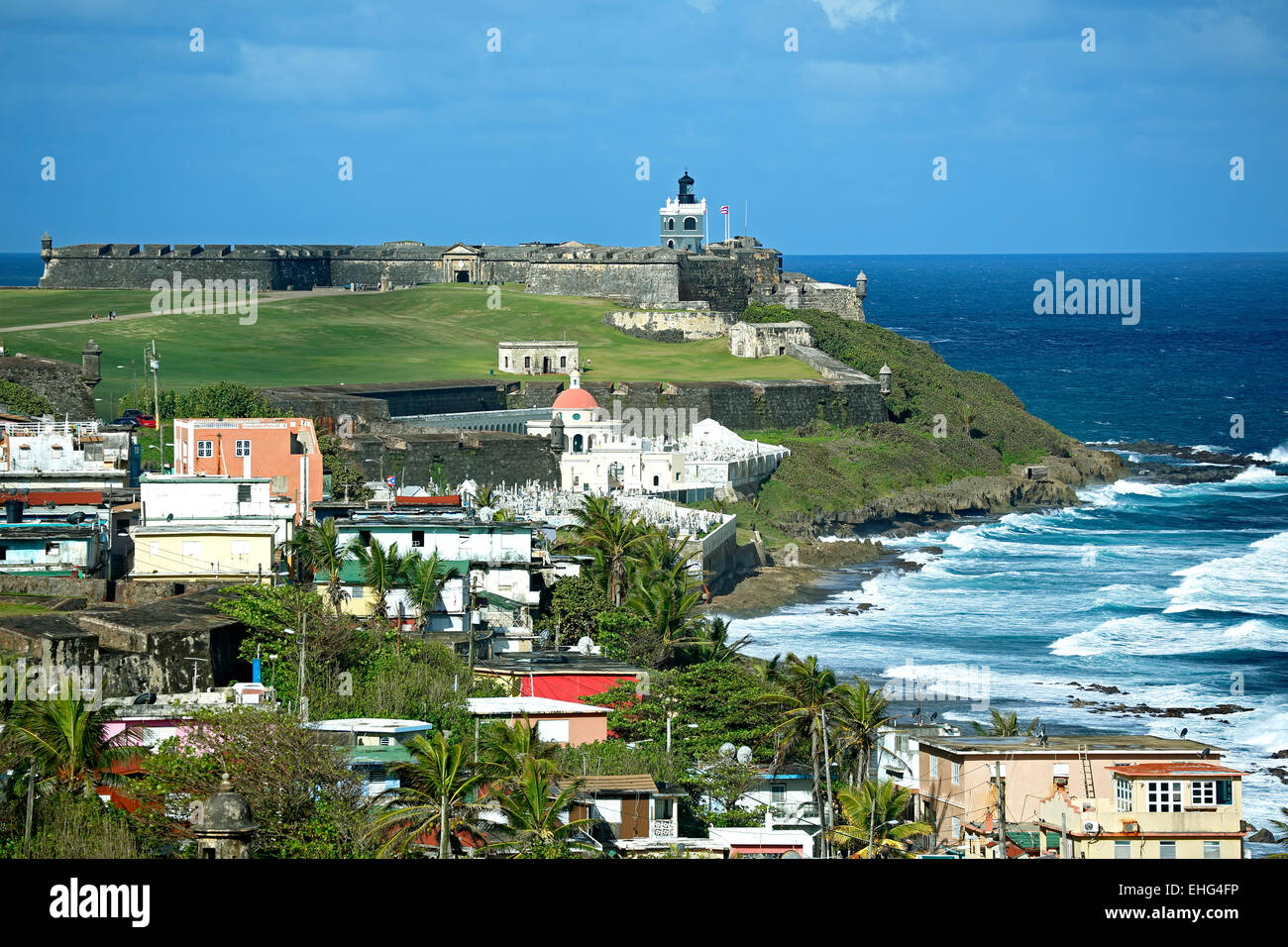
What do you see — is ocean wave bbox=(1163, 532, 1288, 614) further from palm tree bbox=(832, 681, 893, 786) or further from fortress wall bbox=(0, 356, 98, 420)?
fortress wall bbox=(0, 356, 98, 420)

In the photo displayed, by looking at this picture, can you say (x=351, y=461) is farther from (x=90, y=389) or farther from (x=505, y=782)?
(x=505, y=782)

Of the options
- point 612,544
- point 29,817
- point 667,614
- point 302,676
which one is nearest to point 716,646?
point 667,614

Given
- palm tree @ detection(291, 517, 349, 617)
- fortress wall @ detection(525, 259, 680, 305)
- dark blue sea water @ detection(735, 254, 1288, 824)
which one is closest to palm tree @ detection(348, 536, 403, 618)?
palm tree @ detection(291, 517, 349, 617)

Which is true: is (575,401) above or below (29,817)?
above

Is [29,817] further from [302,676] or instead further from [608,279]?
[608,279]

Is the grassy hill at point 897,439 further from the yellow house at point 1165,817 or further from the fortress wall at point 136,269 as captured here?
the yellow house at point 1165,817

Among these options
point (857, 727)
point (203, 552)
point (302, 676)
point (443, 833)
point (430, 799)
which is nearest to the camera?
point (443, 833)
